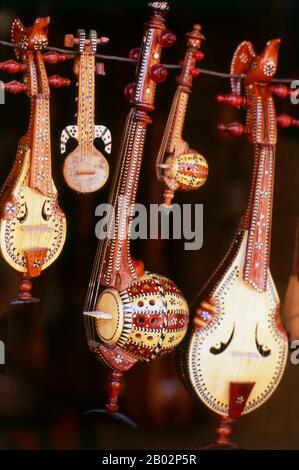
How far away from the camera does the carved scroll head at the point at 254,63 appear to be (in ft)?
7.64

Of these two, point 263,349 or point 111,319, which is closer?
point 111,319

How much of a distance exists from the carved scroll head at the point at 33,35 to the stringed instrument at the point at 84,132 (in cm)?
6

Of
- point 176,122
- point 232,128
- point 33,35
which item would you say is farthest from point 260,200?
point 33,35

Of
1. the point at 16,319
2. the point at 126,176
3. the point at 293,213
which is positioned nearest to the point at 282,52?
the point at 293,213

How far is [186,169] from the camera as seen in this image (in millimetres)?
2234

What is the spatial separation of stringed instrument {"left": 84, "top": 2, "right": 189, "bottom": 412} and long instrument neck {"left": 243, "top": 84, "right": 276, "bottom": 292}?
220 mm

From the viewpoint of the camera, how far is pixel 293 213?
279 cm

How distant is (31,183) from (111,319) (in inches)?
15.5

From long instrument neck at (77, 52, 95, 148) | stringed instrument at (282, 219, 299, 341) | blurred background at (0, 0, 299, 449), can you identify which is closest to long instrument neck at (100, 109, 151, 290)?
long instrument neck at (77, 52, 95, 148)

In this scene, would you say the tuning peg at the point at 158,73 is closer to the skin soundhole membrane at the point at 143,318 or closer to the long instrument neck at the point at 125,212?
the long instrument neck at the point at 125,212

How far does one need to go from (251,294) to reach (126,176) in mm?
454

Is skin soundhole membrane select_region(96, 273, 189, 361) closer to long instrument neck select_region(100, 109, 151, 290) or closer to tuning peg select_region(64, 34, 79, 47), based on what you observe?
long instrument neck select_region(100, 109, 151, 290)

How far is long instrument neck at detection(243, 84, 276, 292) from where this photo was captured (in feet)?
7.66

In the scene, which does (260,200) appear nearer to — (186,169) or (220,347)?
(186,169)
